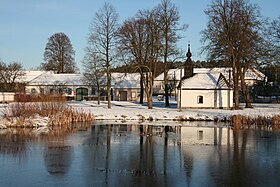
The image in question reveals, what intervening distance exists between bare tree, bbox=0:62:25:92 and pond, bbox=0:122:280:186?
4432cm

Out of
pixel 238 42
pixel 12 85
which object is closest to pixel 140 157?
pixel 238 42

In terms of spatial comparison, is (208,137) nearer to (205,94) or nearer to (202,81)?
(205,94)

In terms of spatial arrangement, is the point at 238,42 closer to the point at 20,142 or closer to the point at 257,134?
the point at 257,134

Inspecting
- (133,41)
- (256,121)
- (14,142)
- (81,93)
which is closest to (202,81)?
(133,41)

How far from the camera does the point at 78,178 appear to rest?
11.2m

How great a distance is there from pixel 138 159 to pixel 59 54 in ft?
196

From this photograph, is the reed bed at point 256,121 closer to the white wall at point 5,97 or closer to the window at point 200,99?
the window at point 200,99

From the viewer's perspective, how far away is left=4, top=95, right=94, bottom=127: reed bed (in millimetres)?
26531

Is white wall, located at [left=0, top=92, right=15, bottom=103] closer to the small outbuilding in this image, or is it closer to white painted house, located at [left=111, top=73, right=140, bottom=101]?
white painted house, located at [left=111, top=73, right=140, bottom=101]

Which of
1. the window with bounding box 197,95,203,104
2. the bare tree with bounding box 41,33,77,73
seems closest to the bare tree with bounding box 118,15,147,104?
the window with bounding box 197,95,203,104

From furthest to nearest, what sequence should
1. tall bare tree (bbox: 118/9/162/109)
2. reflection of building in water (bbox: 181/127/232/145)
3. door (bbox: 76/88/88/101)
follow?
door (bbox: 76/88/88/101)
tall bare tree (bbox: 118/9/162/109)
reflection of building in water (bbox: 181/127/232/145)

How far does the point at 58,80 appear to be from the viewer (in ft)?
222

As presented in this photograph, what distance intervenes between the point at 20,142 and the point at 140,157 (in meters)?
7.02

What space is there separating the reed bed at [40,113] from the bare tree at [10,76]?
36.8 meters
